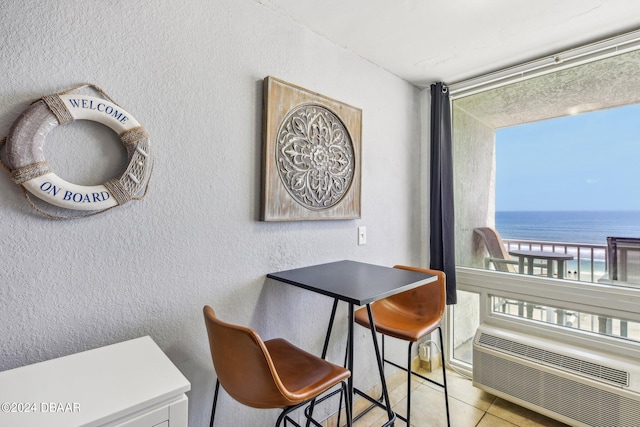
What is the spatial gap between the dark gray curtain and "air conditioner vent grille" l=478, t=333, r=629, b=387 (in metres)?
0.39

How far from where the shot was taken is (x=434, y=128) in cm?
248

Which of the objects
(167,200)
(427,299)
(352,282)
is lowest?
(427,299)

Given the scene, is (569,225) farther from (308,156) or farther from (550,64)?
(308,156)

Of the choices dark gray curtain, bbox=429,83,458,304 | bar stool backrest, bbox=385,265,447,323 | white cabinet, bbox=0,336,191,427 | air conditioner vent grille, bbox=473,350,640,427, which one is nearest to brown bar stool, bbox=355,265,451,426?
bar stool backrest, bbox=385,265,447,323

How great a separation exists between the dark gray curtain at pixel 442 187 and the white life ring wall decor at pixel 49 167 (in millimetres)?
2008

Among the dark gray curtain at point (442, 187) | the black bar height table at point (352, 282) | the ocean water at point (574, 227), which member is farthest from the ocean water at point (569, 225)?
the black bar height table at point (352, 282)

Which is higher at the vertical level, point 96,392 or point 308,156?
point 308,156

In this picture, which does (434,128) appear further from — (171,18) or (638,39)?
(171,18)

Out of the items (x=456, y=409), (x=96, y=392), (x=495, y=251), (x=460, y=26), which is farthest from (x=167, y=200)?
(x=495, y=251)

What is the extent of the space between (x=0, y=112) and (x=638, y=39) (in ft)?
9.81

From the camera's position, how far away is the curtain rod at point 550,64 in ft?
6.03

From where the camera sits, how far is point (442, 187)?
2.43 metres

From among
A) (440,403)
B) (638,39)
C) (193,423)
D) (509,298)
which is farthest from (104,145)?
(638,39)

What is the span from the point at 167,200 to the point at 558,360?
7.63ft
